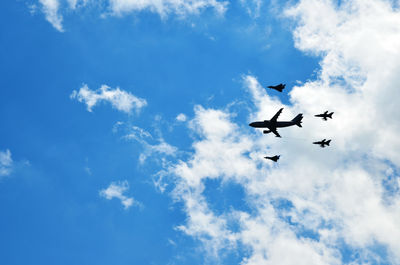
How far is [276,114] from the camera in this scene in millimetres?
104250

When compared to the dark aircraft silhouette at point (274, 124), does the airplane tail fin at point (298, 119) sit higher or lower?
higher

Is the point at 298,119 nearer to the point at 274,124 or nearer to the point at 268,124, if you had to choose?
the point at 274,124

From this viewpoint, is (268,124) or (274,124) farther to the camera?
(274,124)

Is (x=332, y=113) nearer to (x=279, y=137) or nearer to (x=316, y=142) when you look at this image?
(x=316, y=142)

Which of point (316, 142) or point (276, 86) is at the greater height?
point (276, 86)

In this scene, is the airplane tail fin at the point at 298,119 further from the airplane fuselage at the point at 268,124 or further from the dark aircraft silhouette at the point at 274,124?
the airplane fuselage at the point at 268,124

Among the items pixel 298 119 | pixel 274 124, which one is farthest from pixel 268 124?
pixel 298 119

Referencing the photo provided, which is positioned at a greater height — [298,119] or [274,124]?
[298,119]

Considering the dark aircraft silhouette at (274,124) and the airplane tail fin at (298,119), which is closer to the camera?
the dark aircraft silhouette at (274,124)

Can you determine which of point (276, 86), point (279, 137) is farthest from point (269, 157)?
point (276, 86)

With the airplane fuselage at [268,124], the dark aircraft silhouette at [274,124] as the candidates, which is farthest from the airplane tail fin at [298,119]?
the airplane fuselage at [268,124]

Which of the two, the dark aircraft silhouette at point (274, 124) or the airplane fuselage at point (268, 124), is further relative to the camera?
the airplane fuselage at point (268, 124)

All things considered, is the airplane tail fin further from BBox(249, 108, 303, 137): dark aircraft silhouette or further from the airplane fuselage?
the airplane fuselage

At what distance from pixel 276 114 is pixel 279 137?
791cm
